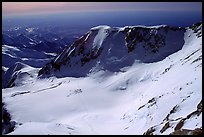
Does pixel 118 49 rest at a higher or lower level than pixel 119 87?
higher

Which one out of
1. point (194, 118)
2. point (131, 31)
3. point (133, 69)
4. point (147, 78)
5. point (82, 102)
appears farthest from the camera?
point (131, 31)

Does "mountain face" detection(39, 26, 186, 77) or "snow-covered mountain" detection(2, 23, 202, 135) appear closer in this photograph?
"snow-covered mountain" detection(2, 23, 202, 135)

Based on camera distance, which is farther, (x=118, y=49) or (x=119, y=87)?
(x=118, y=49)

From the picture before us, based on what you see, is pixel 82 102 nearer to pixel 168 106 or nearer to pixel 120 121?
pixel 120 121

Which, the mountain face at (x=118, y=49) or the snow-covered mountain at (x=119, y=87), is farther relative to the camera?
the mountain face at (x=118, y=49)

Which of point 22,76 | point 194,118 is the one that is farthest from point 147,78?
point 22,76
